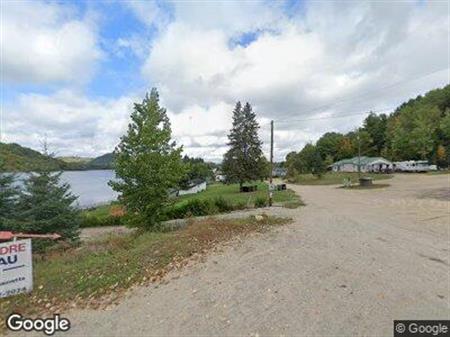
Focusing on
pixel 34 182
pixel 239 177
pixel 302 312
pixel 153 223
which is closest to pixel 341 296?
pixel 302 312

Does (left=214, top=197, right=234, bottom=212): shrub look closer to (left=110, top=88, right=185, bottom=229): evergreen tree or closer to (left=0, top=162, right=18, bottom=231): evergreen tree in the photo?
(left=110, top=88, right=185, bottom=229): evergreen tree

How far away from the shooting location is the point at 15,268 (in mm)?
6906

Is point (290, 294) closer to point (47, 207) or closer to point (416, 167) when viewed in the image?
point (47, 207)

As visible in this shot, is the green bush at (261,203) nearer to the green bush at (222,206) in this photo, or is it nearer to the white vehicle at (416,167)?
the green bush at (222,206)

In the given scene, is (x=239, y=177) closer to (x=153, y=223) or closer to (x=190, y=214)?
(x=190, y=214)

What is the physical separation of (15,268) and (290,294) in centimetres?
537

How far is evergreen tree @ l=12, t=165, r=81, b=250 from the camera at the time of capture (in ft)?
54.3

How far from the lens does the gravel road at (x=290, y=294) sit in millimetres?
5262

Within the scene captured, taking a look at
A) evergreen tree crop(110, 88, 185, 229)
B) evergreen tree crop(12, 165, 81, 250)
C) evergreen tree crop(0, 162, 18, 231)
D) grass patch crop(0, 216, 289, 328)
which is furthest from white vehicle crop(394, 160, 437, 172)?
evergreen tree crop(0, 162, 18, 231)

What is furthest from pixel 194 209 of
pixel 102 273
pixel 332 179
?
pixel 332 179

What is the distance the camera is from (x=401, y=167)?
66750 millimetres

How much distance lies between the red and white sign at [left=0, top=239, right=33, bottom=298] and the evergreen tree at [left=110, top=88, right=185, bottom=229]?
8587mm

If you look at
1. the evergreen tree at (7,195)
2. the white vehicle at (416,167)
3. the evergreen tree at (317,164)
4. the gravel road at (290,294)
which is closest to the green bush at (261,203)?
the evergreen tree at (7,195)

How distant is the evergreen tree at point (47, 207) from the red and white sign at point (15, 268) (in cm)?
984
